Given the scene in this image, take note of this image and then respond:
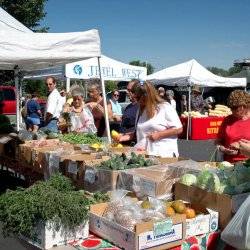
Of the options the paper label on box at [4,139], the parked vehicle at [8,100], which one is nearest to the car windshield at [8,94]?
the parked vehicle at [8,100]

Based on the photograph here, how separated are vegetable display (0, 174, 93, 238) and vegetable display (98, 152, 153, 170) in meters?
0.76

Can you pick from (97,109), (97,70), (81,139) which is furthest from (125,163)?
(97,70)

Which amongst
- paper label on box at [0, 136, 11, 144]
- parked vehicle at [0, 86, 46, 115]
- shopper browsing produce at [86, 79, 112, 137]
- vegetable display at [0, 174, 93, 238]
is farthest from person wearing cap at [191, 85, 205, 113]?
vegetable display at [0, 174, 93, 238]

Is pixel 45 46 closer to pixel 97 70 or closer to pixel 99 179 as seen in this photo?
pixel 99 179

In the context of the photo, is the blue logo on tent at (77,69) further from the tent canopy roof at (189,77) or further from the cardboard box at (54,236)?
the cardboard box at (54,236)

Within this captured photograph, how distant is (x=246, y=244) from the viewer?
212 centimetres

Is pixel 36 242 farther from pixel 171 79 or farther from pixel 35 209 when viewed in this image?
pixel 171 79

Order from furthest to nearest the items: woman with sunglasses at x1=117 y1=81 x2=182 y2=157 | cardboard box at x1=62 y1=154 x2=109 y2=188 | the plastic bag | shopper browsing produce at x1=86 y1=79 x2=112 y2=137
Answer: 1. shopper browsing produce at x1=86 y1=79 x2=112 y2=137
2. woman with sunglasses at x1=117 y1=81 x2=182 y2=157
3. cardboard box at x1=62 y1=154 x2=109 y2=188
4. the plastic bag

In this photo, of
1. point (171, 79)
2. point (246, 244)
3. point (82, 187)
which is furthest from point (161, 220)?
point (171, 79)

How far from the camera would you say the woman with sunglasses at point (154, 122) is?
4.08 m

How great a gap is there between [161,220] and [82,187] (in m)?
1.46

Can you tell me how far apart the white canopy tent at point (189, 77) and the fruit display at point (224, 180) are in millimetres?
10212

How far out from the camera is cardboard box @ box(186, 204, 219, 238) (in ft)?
7.79

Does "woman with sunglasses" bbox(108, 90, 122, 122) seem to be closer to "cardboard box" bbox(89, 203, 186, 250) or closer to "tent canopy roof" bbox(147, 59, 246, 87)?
"tent canopy roof" bbox(147, 59, 246, 87)
